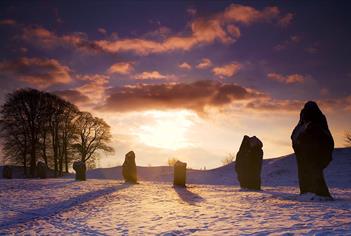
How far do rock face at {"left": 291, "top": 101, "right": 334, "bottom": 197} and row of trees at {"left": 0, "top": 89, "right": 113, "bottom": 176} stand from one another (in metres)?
34.1

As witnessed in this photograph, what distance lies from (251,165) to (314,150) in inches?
321

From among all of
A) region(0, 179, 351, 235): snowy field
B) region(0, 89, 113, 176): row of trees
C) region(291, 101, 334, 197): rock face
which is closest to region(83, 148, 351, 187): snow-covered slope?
region(0, 89, 113, 176): row of trees

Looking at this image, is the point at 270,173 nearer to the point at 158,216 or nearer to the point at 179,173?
the point at 179,173

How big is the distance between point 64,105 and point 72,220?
3619 cm

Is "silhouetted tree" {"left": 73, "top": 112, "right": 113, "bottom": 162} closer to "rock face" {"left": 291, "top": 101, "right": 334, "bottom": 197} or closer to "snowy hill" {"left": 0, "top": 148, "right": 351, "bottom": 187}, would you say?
"snowy hill" {"left": 0, "top": 148, "right": 351, "bottom": 187}

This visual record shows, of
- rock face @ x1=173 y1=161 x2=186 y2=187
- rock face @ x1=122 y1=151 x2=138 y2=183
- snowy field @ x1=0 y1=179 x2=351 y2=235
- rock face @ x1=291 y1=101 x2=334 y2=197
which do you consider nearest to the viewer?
snowy field @ x1=0 y1=179 x2=351 y2=235

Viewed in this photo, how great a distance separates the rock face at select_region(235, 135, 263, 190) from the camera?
26.0 m

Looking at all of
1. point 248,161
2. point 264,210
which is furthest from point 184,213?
point 248,161

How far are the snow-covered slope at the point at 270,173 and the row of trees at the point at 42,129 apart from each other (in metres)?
9.91

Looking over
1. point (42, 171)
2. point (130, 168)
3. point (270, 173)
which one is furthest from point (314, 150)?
point (42, 171)

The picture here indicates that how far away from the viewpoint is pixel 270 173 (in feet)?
152

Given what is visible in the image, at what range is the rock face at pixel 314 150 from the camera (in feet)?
59.8

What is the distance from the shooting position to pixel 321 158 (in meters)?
18.3

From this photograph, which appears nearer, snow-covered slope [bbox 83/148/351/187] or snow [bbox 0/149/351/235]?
snow [bbox 0/149/351/235]
